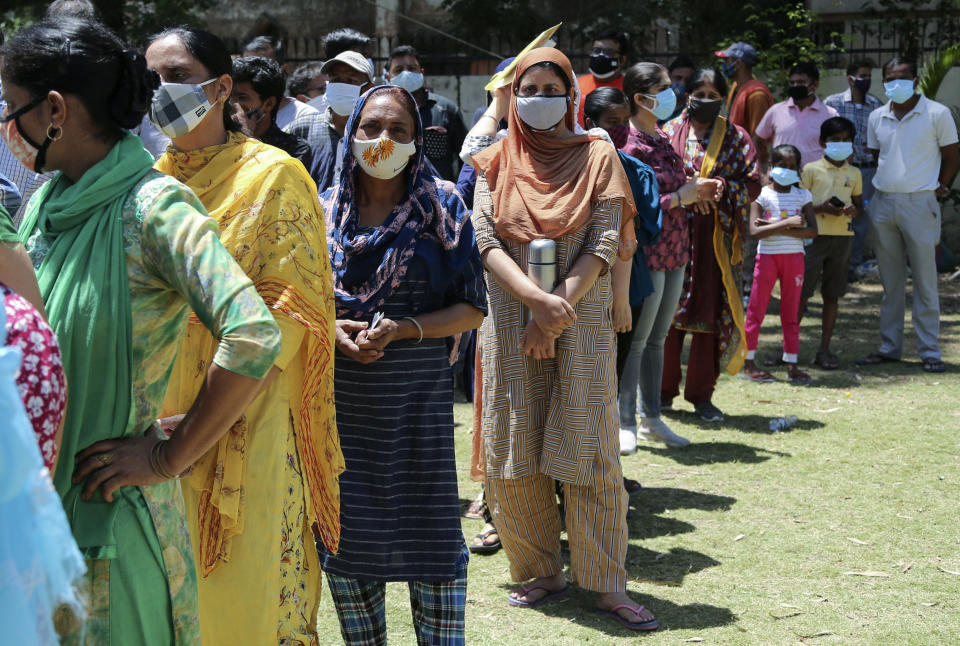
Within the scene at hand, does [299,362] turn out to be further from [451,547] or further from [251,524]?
[451,547]

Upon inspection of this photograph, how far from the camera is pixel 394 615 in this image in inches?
172

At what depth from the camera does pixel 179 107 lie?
2875mm

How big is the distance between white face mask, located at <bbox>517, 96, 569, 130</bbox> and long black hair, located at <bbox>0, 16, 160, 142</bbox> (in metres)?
2.34

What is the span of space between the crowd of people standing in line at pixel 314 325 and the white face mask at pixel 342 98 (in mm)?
19

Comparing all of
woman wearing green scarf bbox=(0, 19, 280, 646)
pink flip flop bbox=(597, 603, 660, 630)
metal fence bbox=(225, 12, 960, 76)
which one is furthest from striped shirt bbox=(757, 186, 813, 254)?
woman wearing green scarf bbox=(0, 19, 280, 646)

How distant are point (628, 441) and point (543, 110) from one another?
279cm

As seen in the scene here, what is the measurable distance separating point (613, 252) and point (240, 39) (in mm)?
13943

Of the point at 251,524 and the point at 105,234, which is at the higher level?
the point at 105,234

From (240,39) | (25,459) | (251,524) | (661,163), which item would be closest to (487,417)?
(251,524)

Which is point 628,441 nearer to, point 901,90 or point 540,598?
point 540,598

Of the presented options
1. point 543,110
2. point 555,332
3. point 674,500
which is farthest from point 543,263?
point 674,500

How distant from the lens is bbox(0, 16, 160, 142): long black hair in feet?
6.59

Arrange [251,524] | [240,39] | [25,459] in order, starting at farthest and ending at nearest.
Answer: [240,39] < [251,524] < [25,459]

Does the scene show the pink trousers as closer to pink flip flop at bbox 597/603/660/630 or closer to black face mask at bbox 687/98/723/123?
black face mask at bbox 687/98/723/123
